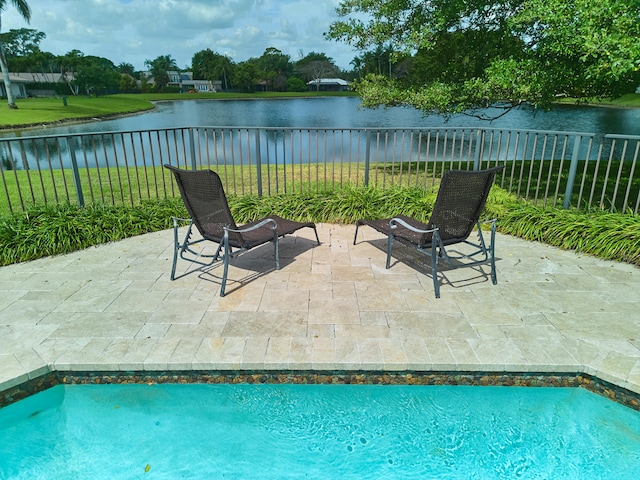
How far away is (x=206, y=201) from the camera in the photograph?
381cm

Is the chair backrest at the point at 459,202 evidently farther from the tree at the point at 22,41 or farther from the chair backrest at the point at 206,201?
the tree at the point at 22,41

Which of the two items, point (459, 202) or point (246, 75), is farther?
point (246, 75)

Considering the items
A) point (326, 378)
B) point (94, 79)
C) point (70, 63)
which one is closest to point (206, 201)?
point (326, 378)

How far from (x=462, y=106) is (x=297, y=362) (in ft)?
21.3

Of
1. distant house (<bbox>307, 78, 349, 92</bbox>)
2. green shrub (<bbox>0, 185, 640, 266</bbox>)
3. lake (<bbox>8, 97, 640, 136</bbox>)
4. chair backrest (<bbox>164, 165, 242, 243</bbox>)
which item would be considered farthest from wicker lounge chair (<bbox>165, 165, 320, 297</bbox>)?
distant house (<bbox>307, 78, 349, 92</bbox>)

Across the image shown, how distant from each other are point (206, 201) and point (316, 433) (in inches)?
87.5

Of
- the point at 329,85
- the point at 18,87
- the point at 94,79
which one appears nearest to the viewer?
the point at 18,87

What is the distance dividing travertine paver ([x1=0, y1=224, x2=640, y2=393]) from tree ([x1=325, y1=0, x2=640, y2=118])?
8.93 feet

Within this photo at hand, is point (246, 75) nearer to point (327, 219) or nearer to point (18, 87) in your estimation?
point (18, 87)

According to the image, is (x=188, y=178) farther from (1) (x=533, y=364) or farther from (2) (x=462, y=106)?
(2) (x=462, y=106)

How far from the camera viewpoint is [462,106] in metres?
7.69

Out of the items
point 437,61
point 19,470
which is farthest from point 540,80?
point 19,470

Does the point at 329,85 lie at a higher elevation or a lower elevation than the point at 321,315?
higher

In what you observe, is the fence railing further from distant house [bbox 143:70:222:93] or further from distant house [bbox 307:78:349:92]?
distant house [bbox 307:78:349:92]
